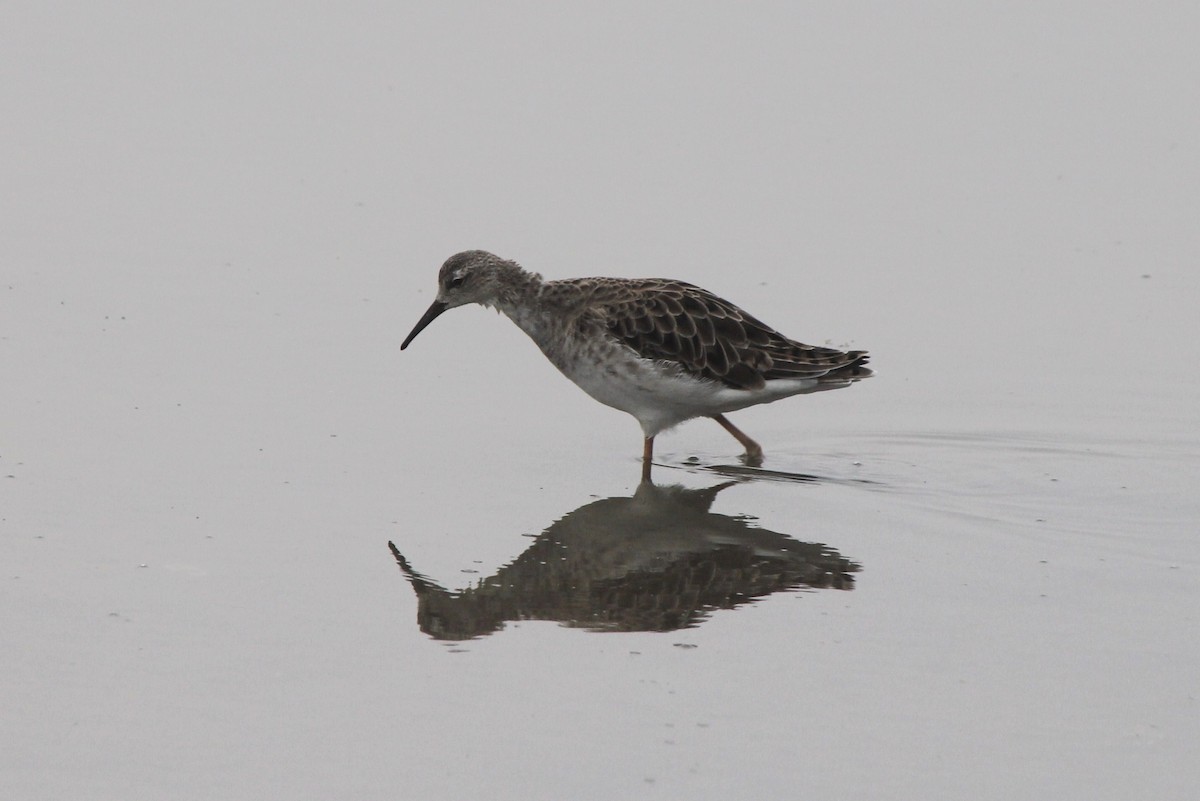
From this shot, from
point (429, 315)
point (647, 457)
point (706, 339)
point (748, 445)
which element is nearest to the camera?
point (647, 457)

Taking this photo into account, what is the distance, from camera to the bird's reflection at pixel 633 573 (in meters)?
8.12

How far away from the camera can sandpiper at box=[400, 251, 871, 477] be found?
11.0 metres

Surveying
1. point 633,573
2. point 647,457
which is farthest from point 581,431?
point 633,573

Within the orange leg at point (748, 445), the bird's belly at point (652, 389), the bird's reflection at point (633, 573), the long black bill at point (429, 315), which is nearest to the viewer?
the bird's reflection at point (633, 573)

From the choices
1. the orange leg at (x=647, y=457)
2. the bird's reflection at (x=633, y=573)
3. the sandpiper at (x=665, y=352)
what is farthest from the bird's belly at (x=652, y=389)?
the bird's reflection at (x=633, y=573)

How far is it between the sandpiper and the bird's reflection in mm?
1035

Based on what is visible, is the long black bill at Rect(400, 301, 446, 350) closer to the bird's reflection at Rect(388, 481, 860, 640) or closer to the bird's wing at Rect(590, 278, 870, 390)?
the bird's wing at Rect(590, 278, 870, 390)

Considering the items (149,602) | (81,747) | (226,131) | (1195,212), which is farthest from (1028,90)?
(81,747)

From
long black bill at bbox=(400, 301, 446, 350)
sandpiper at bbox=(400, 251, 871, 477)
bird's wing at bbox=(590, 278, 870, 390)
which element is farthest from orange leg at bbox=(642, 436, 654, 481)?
long black bill at bbox=(400, 301, 446, 350)

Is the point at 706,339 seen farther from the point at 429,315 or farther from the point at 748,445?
the point at 429,315

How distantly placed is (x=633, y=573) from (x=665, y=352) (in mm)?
2504

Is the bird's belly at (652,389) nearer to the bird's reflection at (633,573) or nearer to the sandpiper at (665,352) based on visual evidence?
the sandpiper at (665,352)

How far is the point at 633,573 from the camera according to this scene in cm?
884

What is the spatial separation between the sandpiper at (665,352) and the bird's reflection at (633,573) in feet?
3.40
